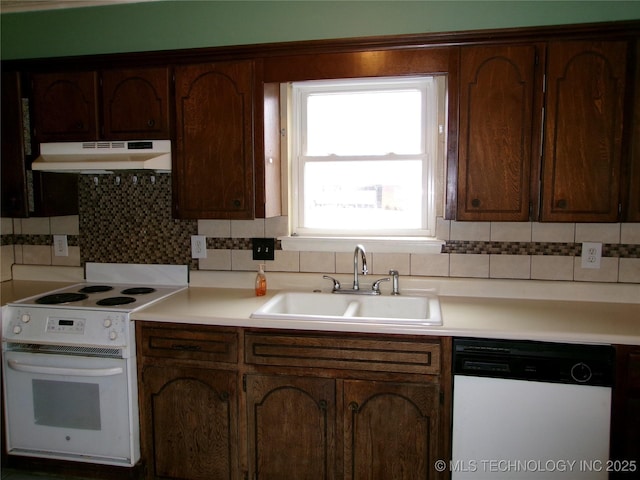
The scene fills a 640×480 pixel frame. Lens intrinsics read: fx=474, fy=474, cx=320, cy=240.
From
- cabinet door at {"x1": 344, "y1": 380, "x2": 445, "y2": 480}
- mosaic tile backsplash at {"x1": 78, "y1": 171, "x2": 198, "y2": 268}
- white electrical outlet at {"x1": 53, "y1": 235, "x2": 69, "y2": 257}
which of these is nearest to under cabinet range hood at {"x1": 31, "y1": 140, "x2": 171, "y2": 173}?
mosaic tile backsplash at {"x1": 78, "y1": 171, "x2": 198, "y2": 268}

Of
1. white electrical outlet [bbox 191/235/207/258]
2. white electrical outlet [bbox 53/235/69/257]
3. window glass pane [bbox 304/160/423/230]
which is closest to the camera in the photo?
window glass pane [bbox 304/160/423/230]

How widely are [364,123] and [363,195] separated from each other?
394 millimetres

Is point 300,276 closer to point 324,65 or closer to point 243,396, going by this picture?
point 243,396

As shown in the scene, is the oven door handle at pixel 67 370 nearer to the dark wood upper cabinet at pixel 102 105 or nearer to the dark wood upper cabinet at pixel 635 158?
the dark wood upper cabinet at pixel 102 105

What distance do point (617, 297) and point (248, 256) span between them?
1.92 metres

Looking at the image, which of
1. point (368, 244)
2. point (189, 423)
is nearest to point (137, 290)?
point (189, 423)

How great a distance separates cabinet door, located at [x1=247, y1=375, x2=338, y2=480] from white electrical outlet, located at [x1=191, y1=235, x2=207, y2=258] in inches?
36.5

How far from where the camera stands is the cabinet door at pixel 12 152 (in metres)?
2.49

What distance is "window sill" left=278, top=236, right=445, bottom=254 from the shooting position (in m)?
2.48

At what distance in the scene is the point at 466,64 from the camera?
2111 mm

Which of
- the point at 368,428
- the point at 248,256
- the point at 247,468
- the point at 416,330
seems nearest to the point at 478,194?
the point at 416,330

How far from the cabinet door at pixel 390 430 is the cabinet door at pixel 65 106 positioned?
6.11ft

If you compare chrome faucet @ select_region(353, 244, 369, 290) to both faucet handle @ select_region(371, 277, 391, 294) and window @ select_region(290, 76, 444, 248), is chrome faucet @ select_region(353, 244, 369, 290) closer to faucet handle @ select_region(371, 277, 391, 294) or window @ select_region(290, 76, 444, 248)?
faucet handle @ select_region(371, 277, 391, 294)

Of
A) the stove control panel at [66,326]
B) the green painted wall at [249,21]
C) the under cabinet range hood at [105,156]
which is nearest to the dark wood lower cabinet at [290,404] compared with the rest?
the stove control panel at [66,326]
